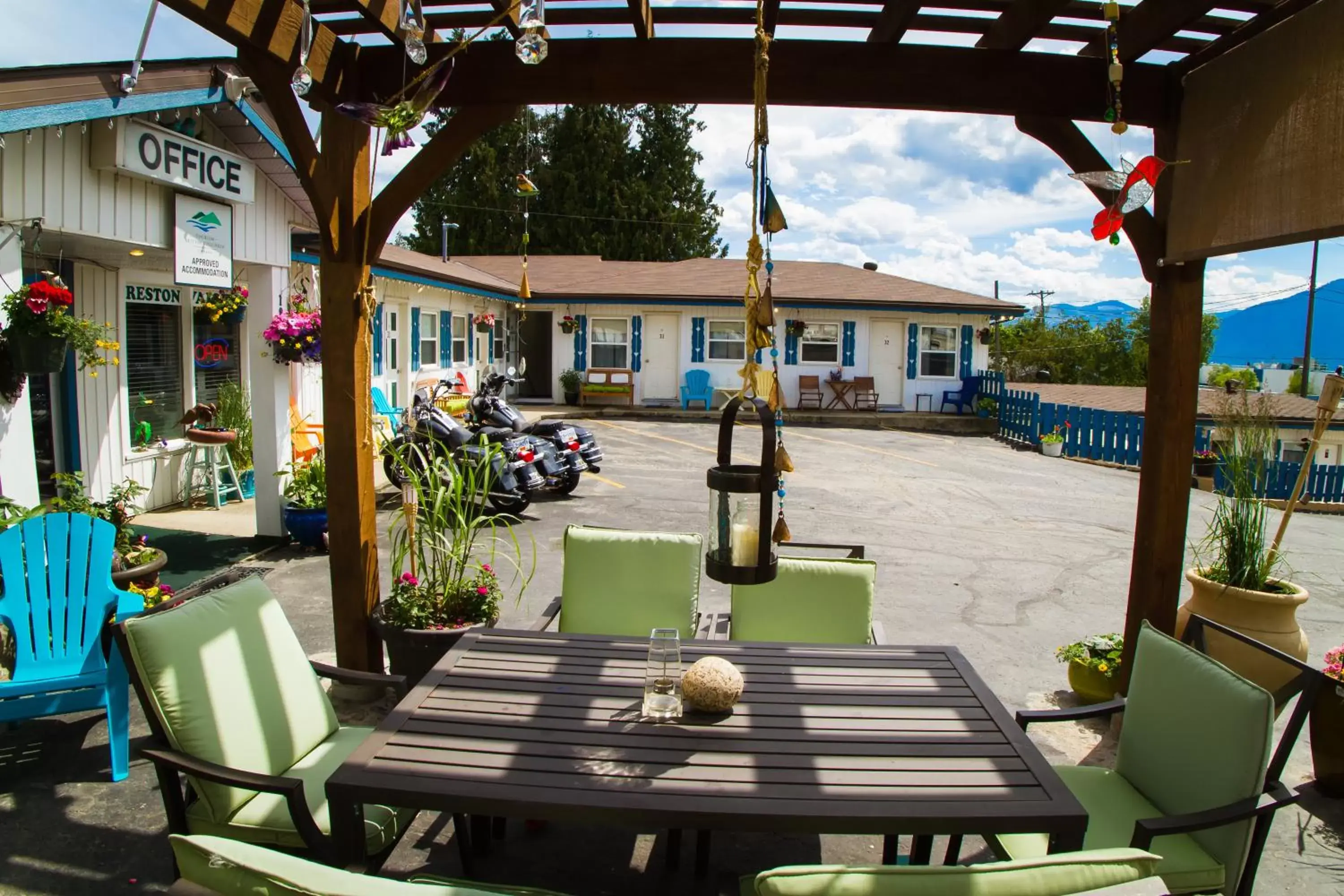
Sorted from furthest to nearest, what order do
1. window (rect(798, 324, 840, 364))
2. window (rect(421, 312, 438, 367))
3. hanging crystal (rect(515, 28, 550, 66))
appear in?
window (rect(798, 324, 840, 364)) → window (rect(421, 312, 438, 367)) → hanging crystal (rect(515, 28, 550, 66))

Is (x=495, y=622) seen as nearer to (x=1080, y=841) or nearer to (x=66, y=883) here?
(x=66, y=883)

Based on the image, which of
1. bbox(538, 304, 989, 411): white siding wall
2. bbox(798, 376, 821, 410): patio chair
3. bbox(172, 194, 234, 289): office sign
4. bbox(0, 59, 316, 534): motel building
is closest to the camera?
bbox(0, 59, 316, 534): motel building

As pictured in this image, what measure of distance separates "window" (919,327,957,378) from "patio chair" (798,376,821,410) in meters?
2.45

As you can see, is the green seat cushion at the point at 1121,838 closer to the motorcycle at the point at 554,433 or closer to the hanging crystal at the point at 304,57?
the hanging crystal at the point at 304,57

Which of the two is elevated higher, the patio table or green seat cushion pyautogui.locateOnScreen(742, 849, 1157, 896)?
green seat cushion pyautogui.locateOnScreen(742, 849, 1157, 896)

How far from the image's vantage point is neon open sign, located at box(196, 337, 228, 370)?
8148 millimetres

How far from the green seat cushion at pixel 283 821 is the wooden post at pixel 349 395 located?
4.90ft

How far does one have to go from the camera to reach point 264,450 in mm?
6727

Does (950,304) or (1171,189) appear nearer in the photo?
(1171,189)

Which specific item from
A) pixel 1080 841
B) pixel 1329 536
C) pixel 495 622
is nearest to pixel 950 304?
pixel 1329 536

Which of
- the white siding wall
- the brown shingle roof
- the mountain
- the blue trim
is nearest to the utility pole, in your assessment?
the brown shingle roof

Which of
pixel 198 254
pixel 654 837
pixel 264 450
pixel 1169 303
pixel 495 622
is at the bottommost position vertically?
pixel 654 837

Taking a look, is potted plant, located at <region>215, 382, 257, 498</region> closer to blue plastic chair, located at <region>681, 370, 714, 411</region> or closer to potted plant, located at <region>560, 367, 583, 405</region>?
A: potted plant, located at <region>560, 367, 583, 405</region>

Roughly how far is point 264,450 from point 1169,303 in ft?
20.4
